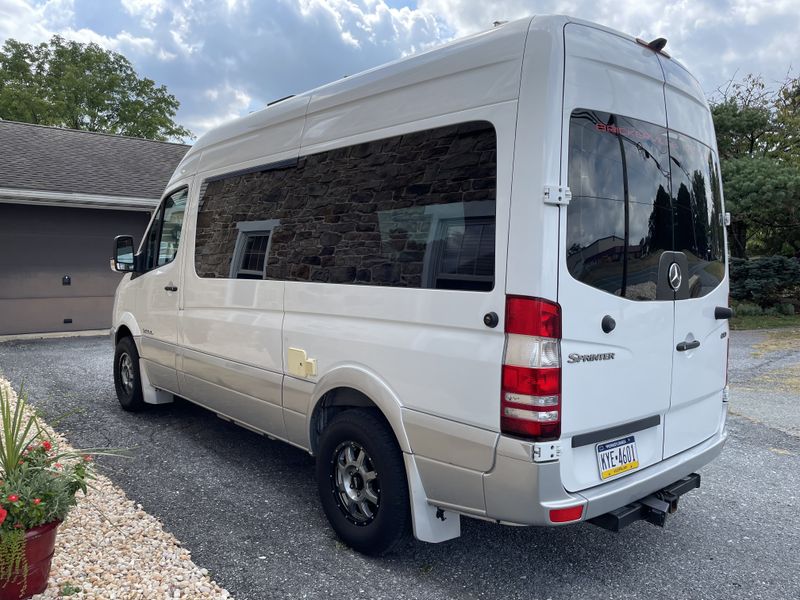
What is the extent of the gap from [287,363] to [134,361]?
2715 millimetres

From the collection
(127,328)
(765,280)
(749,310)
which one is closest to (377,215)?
(127,328)

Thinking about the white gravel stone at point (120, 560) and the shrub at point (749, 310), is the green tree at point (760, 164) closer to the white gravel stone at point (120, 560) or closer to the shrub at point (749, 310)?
the shrub at point (749, 310)

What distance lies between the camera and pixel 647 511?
9.48 ft

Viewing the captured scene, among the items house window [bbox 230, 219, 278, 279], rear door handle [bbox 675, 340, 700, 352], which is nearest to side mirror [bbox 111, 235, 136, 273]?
house window [bbox 230, 219, 278, 279]

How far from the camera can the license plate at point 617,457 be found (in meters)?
2.67

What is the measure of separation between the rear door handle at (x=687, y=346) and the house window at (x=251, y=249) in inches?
97.6

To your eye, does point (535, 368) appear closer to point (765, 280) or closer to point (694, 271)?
point (694, 271)

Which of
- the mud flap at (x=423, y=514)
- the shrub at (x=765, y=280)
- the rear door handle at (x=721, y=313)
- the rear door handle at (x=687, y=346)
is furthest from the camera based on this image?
the shrub at (x=765, y=280)

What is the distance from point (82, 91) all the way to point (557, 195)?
33.4 metres

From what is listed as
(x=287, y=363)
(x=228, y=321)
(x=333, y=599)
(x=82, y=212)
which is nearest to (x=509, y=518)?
(x=333, y=599)

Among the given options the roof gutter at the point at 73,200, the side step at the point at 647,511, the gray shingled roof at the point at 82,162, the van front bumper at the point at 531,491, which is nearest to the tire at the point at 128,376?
the van front bumper at the point at 531,491

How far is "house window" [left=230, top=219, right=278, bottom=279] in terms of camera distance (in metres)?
3.98

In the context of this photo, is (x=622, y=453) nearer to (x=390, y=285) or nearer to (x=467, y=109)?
(x=390, y=285)

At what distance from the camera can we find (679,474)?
307 centimetres
